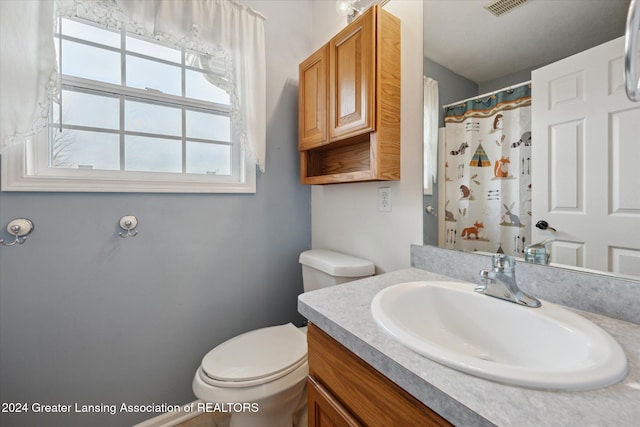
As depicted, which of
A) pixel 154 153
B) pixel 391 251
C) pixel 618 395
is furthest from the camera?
pixel 154 153

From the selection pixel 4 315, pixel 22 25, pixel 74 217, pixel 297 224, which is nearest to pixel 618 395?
pixel 297 224

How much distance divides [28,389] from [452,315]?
165 cm

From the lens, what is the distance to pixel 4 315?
1.03m

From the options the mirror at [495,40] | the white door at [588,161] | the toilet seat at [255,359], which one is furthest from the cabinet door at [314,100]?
the toilet seat at [255,359]

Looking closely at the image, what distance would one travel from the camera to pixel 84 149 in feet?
3.92

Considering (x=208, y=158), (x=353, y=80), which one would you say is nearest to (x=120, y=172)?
(x=208, y=158)

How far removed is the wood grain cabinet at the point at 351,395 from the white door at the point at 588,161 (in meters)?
0.61

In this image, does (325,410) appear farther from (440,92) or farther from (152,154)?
(152,154)

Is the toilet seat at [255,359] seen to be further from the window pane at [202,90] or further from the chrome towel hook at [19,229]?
the window pane at [202,90]

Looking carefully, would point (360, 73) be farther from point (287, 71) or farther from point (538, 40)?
point (287, 71)

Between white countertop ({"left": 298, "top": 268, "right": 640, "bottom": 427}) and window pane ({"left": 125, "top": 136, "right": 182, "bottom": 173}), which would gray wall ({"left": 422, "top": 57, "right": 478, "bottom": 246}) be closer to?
white countertop ({"left": 298, "top": 268, "right": 640, "bottom": 427})

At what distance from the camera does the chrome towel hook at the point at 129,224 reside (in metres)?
1.20

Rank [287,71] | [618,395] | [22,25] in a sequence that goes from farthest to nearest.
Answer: [287,71]
[22,25]
[618,395]

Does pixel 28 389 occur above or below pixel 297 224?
below
